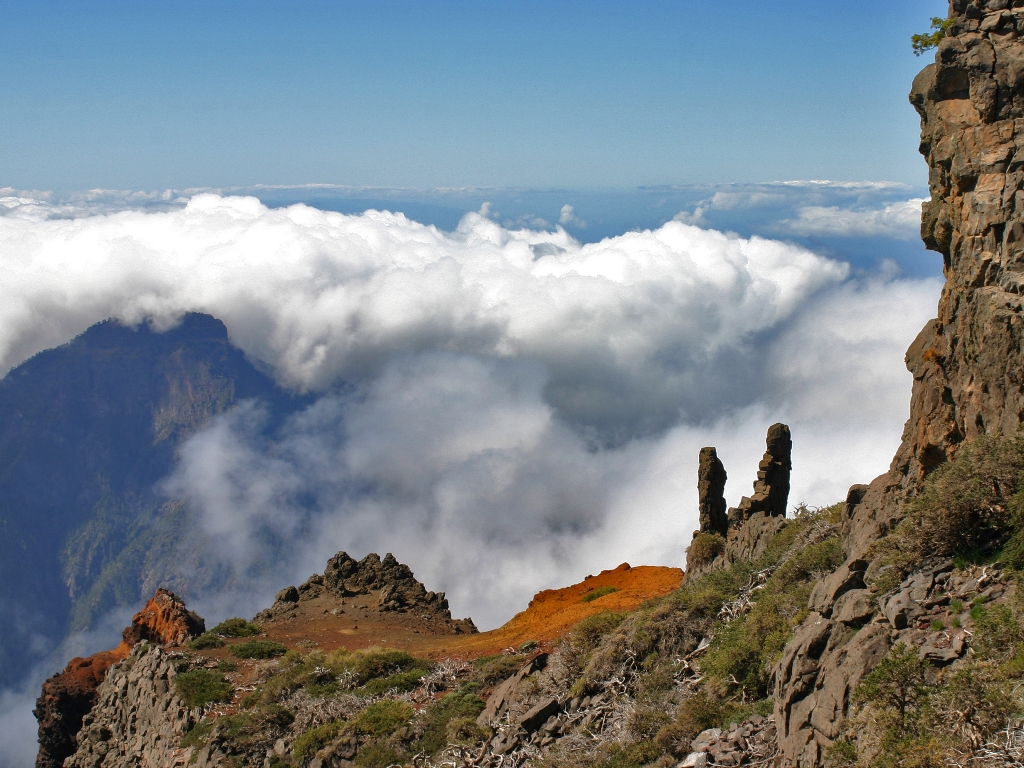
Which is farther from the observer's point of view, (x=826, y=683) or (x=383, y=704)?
(x=383, y=704)

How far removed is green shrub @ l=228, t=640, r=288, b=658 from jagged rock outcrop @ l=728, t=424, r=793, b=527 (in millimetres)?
18714

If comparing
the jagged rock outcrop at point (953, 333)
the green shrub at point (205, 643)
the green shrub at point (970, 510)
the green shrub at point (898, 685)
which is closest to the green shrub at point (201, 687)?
the green shrub at point (205, 643)

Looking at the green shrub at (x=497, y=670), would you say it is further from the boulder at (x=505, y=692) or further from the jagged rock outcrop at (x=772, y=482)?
the jagged rock outcrop at (x=772, y=482)

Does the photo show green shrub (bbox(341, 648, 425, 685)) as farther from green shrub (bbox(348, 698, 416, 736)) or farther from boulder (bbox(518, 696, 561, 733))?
boulder (bbox(518, 696, 561, 733))

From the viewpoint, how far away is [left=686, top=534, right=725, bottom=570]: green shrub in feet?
100

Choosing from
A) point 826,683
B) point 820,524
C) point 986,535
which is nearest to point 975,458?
point 986,535

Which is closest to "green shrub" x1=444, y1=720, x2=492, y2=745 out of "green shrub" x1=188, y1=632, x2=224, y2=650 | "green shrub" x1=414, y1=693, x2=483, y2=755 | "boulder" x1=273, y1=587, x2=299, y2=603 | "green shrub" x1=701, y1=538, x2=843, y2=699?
"green shrub" x1=414, y1=693, x2=483, y2=755

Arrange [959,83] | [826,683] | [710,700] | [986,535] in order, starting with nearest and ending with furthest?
[826,683] < [986,535] < [710,700] < [959,83]

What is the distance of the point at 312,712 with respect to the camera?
925 inches

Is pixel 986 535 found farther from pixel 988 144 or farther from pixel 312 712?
pixel 312 712

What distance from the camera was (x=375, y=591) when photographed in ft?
146

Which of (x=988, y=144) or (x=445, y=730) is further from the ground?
(x=988, y=144)

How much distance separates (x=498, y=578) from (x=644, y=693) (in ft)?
609

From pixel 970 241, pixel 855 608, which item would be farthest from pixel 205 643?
pixel 970 241
